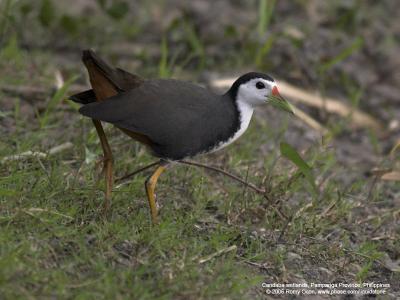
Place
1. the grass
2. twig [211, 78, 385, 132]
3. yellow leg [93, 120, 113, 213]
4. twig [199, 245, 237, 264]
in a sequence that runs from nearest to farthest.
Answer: the grass, twig [199, 245, 237, 264], yellow leg [93, 120, 113, 213], twig [211, 78, 385, 132]

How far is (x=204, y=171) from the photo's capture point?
4430mm

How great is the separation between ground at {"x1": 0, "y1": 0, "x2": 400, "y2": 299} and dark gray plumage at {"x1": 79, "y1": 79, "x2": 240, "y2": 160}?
371 mm

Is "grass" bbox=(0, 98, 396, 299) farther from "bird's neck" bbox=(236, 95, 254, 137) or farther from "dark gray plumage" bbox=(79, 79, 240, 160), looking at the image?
"bird's neck" bbox=(236, 95, 254, 137)

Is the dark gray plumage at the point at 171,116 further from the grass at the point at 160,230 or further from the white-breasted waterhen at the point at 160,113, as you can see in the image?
the grass at the point at 160,230

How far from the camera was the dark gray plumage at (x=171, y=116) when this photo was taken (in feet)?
11.4

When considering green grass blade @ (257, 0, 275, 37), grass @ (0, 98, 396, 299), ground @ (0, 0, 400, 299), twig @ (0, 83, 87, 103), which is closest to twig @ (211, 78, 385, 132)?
ground @ (0, 0, 400, 299)

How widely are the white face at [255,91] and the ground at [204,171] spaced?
20.4 inches

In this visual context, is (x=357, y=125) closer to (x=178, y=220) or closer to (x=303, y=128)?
(x=303, y=128)

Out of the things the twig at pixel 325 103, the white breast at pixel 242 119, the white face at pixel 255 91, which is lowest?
the twig at pixel 325 103

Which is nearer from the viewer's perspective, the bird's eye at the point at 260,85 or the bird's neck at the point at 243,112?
the bird's neck at the point at 243,112

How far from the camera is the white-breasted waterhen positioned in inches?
136

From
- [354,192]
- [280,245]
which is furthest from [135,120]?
[354,192]

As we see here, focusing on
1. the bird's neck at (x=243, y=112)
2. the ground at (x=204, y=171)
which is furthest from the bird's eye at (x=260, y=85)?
the ground at (x=204, y=171)

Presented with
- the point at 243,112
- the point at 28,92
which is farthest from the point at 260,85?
the point at 28,92
